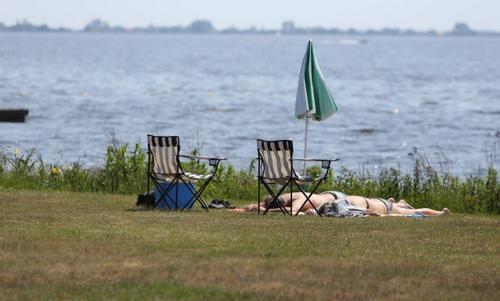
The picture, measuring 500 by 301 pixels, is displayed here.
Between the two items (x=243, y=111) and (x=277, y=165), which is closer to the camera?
(x=277, y=165)

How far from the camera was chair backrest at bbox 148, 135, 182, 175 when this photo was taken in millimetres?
14406

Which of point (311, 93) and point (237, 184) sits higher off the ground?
point (311, 93)

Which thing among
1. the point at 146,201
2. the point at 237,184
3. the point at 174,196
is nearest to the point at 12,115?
the point at 237,184

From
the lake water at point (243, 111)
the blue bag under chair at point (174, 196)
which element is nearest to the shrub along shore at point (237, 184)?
the blue bag under chair at point (174, 196)

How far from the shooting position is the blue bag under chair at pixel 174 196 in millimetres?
14570

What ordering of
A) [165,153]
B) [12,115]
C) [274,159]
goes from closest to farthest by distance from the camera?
1. [274,159]
2. [165,153]
3. [12,115]

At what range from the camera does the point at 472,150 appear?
3472 centimetres

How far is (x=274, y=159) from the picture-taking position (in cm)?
1425

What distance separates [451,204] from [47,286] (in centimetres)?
915

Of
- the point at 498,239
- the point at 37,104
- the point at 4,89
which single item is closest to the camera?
Result: the point at 498,239

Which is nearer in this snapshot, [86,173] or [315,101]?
[315,101]

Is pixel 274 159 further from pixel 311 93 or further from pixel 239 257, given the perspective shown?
pixel 239 257

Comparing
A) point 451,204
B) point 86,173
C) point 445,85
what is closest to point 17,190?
point 86,173

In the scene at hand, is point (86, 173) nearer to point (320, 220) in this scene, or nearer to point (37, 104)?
point (320, 220)
